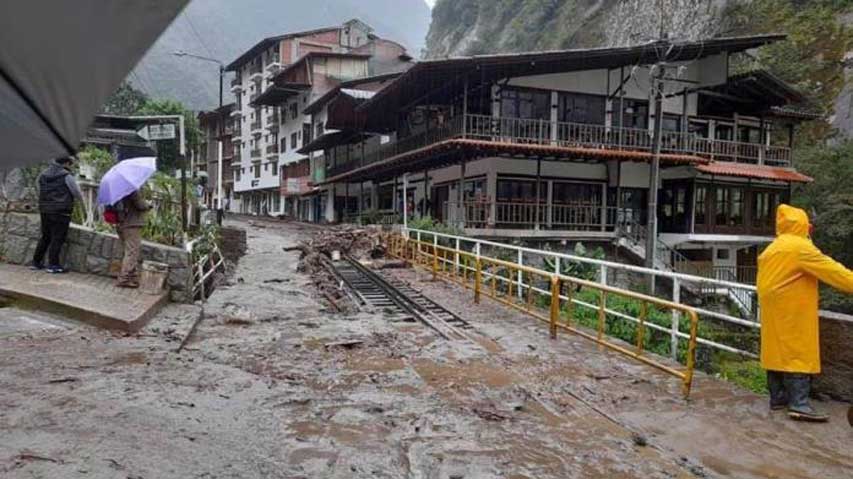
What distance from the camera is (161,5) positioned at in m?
1.49

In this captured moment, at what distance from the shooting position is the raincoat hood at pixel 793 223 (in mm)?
4820

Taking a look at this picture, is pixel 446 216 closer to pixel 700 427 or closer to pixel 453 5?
pixel 700 427

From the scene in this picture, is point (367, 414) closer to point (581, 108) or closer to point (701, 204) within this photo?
point (581, 108)

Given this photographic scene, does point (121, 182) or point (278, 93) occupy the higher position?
point (278, 93)

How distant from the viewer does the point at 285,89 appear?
4484 cm

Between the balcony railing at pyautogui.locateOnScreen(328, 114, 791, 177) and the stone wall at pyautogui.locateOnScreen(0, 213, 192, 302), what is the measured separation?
38.7 feet

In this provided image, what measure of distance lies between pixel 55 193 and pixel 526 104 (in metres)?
17.1

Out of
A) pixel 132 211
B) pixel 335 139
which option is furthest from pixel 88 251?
pixel 335 139

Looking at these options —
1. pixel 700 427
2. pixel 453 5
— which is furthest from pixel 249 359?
pixel 453 5

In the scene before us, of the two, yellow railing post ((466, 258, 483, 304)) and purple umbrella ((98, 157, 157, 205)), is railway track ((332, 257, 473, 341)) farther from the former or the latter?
purple umbrella ((98, 157, 157, 205))

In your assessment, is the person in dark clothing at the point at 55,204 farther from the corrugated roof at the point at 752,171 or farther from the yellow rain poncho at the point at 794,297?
the corrugated roof at the point at 752,171

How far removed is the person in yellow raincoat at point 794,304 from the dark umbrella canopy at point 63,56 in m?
4.87

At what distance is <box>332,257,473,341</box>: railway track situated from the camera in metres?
8.80

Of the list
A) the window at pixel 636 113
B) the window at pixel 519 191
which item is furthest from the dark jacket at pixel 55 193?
the window at pixel 636 113
